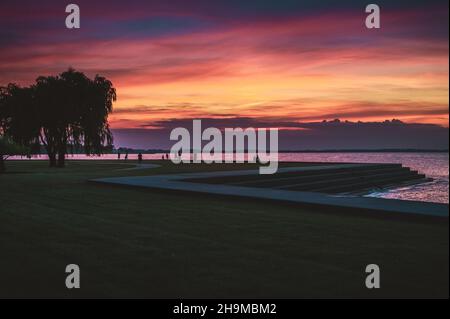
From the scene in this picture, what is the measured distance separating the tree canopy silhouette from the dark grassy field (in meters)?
24.5

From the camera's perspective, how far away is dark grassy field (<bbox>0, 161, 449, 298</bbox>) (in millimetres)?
4625

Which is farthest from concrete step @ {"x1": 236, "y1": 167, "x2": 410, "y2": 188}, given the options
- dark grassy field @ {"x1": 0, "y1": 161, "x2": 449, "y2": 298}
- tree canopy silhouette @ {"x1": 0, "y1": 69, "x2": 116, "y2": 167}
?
tree canopy silhouette @ {"x1": 0, "y1": 69, "x2": 116, "y2": 167}

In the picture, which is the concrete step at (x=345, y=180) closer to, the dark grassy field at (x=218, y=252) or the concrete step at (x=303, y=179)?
the concrete step at (x=303, y=179)

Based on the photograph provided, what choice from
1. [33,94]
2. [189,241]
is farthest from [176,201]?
[33,94]

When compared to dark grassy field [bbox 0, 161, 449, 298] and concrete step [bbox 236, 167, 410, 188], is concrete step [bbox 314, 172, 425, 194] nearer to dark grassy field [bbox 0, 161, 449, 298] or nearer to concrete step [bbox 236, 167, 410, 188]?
concrete step [bbox 236, 167, 410, 188]

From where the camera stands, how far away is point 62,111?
33438mm

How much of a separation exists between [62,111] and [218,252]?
99.4 feet

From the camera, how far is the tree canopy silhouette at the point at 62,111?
3347 centimetres

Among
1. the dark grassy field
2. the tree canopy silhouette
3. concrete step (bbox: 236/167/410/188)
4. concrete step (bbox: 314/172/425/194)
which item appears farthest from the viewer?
the tree canopy silhouette

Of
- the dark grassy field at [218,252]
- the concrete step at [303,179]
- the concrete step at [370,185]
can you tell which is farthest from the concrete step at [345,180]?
the dark grassy field at [218,252]

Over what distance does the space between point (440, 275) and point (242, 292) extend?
7.32 ft

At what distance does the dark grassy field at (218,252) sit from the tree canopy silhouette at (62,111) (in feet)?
80.4

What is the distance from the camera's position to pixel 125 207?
34.3 feet

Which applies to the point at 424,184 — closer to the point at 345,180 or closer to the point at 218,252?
the point at 345,180
